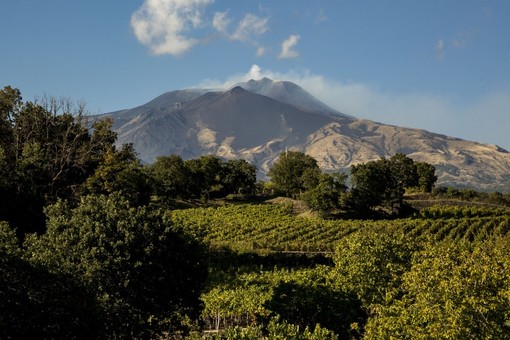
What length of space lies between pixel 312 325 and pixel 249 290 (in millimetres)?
6525

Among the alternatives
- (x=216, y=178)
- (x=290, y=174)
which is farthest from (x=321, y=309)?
(x=290, y=174)

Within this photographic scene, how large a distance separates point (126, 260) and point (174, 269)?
258 centimetres

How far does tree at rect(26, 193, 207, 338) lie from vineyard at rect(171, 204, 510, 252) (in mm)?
25783

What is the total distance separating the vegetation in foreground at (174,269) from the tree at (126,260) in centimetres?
6

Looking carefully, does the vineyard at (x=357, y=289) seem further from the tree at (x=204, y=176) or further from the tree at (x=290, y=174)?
the tree at (x=290, y=174)

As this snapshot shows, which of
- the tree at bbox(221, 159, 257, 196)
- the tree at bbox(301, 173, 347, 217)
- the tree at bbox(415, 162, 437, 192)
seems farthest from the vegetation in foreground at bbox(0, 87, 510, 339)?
the tree at bbox(221, 159, 257, 196)

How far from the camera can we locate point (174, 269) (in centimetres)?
2062

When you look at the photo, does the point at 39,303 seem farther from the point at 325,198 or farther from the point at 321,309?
the point at 325,198

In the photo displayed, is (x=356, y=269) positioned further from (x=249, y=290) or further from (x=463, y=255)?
(x=249, y=290)

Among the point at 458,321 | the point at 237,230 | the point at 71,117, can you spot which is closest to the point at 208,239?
Result: the point at 237,230

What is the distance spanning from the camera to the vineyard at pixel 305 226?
49656 millimetres

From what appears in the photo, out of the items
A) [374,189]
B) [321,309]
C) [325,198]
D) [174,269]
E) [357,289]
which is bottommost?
[321,309]

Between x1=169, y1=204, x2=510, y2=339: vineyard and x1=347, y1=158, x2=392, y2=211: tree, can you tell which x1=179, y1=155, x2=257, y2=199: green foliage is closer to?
x1=169, y1=204, x2=510, y2=339: vineyard

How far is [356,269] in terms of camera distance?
23.9 meters
